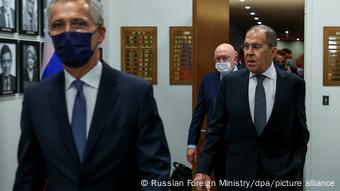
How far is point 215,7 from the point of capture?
4.57 metres

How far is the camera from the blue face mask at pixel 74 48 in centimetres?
161

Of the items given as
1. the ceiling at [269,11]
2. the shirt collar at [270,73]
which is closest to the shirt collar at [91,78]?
the shirt collar at [270,73]

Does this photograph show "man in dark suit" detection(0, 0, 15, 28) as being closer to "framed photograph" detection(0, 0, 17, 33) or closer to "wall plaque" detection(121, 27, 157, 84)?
"framed photograph" detection(0, 0, 17, 33)

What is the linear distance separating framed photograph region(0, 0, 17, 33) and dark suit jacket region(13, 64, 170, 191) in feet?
5.65

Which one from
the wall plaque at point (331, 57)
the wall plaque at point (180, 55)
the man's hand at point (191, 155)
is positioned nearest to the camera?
the man's hand at point (191, 155)

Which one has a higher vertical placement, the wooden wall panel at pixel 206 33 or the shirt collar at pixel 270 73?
the wooden wall panel at pixel 206 33

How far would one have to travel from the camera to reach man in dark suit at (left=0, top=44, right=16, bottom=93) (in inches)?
127

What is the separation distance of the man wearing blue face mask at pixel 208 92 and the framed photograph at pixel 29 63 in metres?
1.26

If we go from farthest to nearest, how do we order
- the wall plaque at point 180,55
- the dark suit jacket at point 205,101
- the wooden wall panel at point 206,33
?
the wall plaque at point 180,55 → the wooden wall panel at point 206,33 → the dark suit jacket at point 205,101

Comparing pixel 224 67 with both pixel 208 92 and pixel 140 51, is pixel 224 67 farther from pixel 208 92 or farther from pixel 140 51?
pixel 140 51

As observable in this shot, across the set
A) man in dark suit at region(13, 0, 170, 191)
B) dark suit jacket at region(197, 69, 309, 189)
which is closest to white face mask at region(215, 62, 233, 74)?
dark suit jacket at region(197, 69, 309, 189)

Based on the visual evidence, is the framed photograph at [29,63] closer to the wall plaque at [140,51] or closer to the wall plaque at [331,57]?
the wall plaque at [140,51]

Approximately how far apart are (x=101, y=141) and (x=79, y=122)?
0.10m

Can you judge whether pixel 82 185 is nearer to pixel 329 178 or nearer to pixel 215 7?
pixel 215 7
